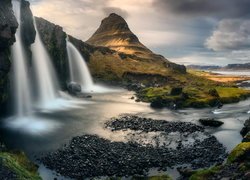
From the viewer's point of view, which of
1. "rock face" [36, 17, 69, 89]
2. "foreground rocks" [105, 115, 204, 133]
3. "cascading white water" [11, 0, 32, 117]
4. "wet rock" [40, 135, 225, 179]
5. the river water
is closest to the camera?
"wet rock" [40, 135, 225, 179]

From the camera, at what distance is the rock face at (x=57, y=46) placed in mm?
149375

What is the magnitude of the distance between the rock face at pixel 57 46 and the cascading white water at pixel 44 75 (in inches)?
287

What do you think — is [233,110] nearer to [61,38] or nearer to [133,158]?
[133,158]

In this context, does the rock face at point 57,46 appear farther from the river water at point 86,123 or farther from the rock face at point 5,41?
the rock face at point 5,41

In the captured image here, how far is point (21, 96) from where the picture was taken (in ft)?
319

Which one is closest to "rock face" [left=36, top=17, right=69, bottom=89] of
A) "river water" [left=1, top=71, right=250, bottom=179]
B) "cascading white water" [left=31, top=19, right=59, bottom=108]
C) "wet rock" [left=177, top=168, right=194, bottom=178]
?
"cascading white water" [left=31, top=19, right=59, bottom=108]

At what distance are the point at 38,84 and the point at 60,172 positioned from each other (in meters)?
72.4

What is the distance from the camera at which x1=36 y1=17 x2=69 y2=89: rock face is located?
149375 millimetres

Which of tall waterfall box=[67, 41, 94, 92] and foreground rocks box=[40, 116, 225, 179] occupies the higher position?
tall waterfall box=[67, 41, 94, 92]

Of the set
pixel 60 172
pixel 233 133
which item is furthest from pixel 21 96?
pixel 233 133

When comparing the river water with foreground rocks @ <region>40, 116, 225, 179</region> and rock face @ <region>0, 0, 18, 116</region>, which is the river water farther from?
rock face @ <region>0, 0, 18, 116</region>

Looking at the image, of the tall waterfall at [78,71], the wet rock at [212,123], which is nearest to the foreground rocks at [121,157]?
the wet rock at [212,123]

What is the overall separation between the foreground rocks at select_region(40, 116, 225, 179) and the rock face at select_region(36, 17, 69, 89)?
83.4 metres

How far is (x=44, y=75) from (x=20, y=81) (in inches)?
1167
